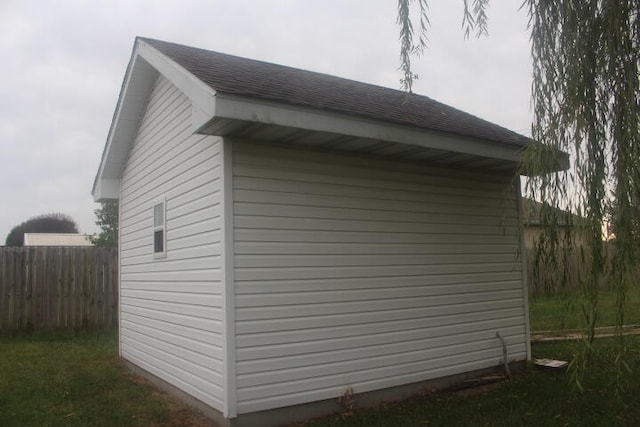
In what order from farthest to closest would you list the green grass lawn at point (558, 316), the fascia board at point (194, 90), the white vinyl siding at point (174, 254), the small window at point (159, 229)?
the small window at point (159, 229) < the green grass lawn at point (558, 316) < the white vinyl siding at point (174, 254) < the fascia board at point (194, 90)

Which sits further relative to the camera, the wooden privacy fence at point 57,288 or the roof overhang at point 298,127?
the wooden privacy fence at point 57,288

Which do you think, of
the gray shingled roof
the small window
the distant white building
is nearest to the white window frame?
the small window

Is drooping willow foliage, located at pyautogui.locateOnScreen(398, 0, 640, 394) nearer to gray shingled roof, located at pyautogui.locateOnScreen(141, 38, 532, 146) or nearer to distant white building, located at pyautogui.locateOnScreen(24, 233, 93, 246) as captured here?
gray shingled roof, located at pyautogui.locateOnScreen(141, 38, 532, 146)

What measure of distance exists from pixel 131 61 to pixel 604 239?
20.6 ft

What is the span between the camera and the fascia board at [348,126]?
479 cm

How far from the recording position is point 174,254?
6.64 meters

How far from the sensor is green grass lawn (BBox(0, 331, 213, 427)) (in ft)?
18.6

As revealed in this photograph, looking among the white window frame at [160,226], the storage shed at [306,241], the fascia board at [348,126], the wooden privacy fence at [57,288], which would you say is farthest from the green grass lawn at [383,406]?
the wooden privacy fence at [57,288]

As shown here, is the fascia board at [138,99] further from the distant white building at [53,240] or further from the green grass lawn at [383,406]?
the distant white building at [53,240]

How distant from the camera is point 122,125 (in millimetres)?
8414

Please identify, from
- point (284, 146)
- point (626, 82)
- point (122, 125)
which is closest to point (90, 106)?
point (122, 125)

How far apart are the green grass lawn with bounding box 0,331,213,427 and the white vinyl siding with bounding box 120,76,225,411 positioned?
319mm

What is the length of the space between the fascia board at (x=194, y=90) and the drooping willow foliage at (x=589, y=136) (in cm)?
269

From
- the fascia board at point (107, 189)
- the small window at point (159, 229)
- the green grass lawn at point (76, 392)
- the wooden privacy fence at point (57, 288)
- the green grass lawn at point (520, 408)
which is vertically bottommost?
the green grass lawn at point (520, 408)
